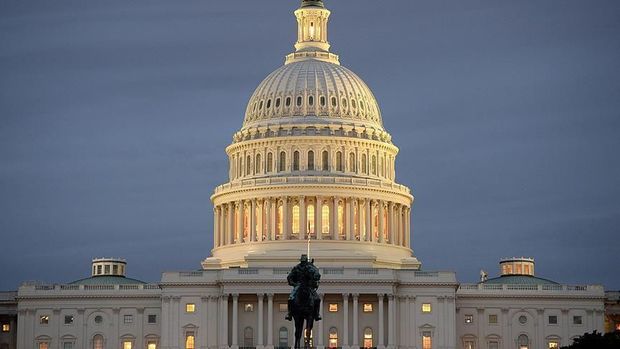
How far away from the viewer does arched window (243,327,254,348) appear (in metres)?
190

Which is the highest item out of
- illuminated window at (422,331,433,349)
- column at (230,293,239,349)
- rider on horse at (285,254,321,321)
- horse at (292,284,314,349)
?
column at (230,293,239,349)

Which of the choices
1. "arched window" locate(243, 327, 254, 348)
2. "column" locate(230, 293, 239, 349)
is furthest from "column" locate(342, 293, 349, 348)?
"column" locate(230, 293, 239, 349)

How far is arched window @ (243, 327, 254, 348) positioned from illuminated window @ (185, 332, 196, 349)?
17.2 ft

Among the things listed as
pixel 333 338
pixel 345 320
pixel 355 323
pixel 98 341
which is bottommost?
pixel 333 338

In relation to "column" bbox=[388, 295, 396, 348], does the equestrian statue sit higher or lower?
lower

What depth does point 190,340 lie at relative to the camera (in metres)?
A: 191

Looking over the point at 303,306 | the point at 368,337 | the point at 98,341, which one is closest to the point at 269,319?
the point at 368,337

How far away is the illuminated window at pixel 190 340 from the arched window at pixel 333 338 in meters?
13.9

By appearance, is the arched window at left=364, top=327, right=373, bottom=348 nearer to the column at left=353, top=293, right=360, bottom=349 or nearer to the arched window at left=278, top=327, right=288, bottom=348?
the column at left=353, top=293, right=360, bottom=349

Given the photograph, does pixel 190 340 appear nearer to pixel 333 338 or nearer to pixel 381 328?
pixel 333 338

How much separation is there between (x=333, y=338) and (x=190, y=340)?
48.2 ft

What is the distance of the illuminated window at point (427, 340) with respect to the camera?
625 ft

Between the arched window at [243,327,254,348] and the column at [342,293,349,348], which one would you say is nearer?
the column at [342,293,349,348]

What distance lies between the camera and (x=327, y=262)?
19875cm
